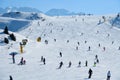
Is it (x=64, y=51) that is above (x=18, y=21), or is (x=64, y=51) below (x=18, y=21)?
below

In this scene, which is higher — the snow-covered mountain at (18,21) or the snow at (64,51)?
the snow-covered mountain at (18,21)

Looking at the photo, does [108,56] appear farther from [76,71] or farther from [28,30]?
[28,30]

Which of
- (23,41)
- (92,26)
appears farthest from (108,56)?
(92,26)

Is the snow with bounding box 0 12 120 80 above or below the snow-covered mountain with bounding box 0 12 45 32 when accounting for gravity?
below

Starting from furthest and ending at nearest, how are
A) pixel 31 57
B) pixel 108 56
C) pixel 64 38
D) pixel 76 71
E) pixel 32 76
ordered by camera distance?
1. pixel 64 38
2. pixel 108 56
3. pixel 31 57
4. pixel 76 71
5. pixel 32 76

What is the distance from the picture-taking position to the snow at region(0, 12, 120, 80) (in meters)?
39.1

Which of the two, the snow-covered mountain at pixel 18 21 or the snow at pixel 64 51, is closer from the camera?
the snow at pixel 64 51

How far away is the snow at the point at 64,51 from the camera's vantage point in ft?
128

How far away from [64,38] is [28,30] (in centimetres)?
1779

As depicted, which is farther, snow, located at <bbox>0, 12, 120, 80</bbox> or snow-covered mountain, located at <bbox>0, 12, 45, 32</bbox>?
snow-covered mountain, located at <bbox>0, 12, 45, 32</bbox>

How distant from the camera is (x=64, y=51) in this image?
59.5 metres

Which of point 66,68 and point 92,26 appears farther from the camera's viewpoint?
point 92,26

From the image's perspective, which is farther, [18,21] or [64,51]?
[18,21]

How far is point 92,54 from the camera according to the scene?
191 ft
